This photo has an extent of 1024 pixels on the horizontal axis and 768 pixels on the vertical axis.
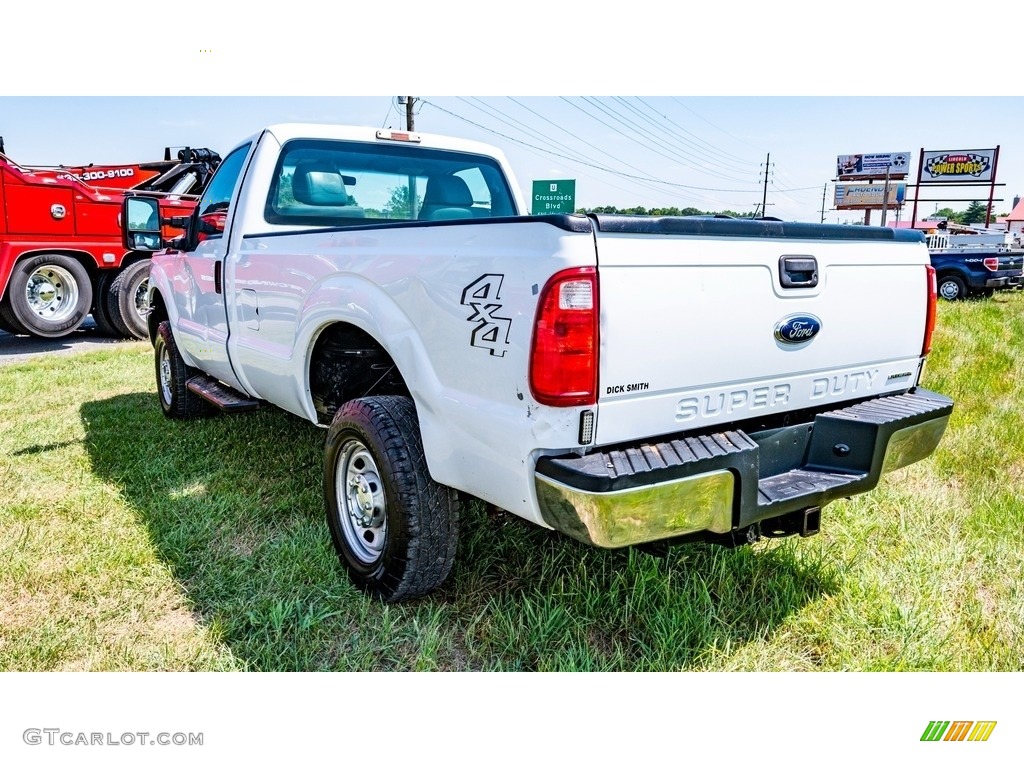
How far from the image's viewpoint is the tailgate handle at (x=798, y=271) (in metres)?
2.54

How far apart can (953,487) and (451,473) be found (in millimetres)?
3227

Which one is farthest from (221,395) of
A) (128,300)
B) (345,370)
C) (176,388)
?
(128,300)

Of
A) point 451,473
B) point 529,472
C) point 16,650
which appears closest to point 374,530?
point 451,473

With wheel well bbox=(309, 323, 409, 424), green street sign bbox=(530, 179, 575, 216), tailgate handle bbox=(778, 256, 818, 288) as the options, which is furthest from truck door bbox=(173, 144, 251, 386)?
green street sign bbox=(530, 179, 575, 216)

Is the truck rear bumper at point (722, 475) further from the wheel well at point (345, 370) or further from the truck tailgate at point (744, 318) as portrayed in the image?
the wheel well at point (345, 370)

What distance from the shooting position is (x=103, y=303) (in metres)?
Result: 10.5

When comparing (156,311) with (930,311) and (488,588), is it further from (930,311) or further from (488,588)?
(930,311)

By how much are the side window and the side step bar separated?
950mm

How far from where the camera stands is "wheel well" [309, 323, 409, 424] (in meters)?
3.34

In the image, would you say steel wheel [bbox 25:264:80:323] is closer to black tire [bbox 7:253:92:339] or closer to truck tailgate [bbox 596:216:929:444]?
black tire [bbox 7:253:92:339]

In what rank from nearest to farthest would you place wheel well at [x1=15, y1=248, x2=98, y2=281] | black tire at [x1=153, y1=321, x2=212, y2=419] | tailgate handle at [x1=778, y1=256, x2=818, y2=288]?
tailgate handle at [x1=778, y1=256, x2=818, y2=288]
black tire at [x1=153, y1=321, x2=212, y2=419]
wheel well at [x1=15, y1=248, x2=98, y2=281]

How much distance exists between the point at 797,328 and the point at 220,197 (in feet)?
12.0

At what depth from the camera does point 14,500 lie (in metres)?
4.02

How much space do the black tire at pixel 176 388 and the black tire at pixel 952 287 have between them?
50.3 ft
